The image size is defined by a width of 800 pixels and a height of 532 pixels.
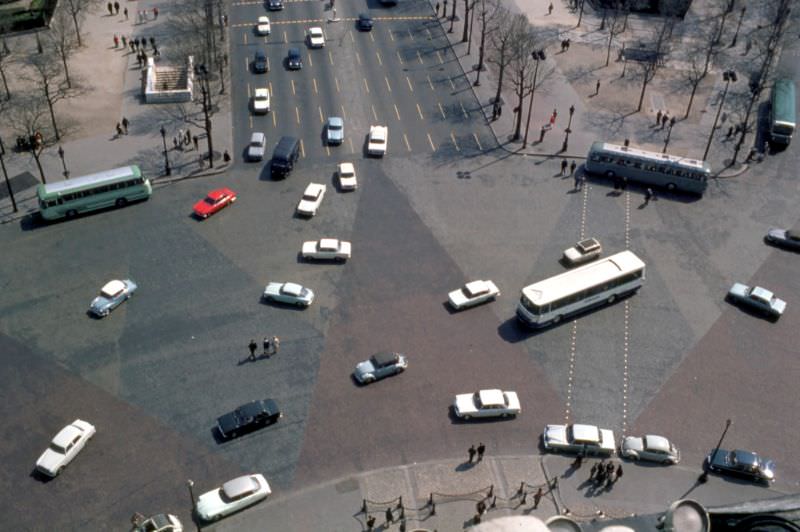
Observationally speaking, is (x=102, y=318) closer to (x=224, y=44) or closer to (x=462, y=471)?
(x=462, y=471)

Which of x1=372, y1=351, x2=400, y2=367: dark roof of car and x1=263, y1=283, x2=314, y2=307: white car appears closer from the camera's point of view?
x1=372, y1=351, x2=400, y2=367: dark roof of car

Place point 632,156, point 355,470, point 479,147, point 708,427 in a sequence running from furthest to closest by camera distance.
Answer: point 479,147 < point 632,156 < point 708,427 < point 355,470

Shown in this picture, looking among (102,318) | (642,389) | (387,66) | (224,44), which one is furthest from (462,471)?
(224,44)

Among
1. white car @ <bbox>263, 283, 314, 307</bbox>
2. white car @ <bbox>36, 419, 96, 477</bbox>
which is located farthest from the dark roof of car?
white car @ <bbox>36, 419, 96, 477</bbox>

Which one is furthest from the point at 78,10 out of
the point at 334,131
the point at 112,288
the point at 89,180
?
the point at 112,288

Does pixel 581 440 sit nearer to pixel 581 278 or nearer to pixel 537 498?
pixel 537 498

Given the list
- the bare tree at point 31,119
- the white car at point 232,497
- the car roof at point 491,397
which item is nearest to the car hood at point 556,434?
the car roof at point 491,397

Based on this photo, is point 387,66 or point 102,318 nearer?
point 102,318

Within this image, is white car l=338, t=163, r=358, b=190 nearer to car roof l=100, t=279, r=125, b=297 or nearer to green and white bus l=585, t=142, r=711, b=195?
car roof l=100, t=279, r=125, b=297
